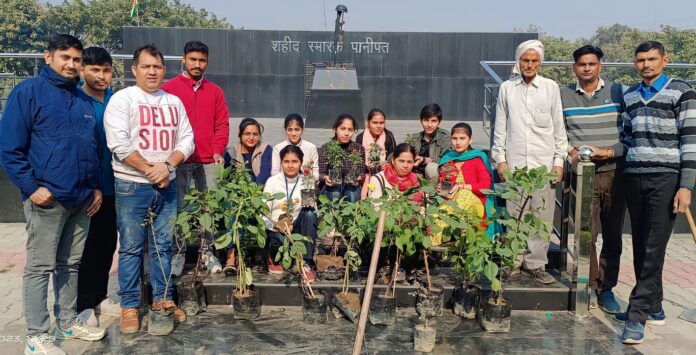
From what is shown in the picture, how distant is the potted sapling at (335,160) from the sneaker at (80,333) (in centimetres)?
205

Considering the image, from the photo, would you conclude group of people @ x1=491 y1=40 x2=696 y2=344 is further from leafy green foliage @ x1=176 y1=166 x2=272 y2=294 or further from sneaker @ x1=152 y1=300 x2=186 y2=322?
sneaker @ x1=152 y1=300 x2=186 y2=322

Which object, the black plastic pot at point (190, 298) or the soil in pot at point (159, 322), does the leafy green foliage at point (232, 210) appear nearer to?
the black plastic pot at point (190, 298)

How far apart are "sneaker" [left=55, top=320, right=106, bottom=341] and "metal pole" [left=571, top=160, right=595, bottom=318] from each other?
9.88 feet

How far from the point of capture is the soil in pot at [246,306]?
385 centimetres

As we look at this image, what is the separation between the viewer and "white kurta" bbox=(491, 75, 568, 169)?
13.6 ft

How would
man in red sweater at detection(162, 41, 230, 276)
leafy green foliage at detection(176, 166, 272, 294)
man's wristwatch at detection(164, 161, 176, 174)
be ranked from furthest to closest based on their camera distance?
1. man in red sweater at detection(162, 41, 230, 276)
2. leafy green foliage at detection(176, 166, 272, 294)
3. man's wristwatch at detection(164, 161, 176, 174)

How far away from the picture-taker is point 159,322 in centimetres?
358

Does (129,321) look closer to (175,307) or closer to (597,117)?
(175,307)

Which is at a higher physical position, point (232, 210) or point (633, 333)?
point (232, 210)

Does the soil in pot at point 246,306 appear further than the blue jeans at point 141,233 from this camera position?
Yes

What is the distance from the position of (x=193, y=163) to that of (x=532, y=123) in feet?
7.87

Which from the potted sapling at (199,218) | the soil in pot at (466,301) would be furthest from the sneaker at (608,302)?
the potted sapling at (199,218)

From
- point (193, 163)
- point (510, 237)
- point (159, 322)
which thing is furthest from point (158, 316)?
point (510, 237)

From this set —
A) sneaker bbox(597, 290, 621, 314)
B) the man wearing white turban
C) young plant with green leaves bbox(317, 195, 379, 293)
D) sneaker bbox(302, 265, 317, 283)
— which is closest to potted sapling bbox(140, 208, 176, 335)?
sneaker bbox(302, 265, 317, 283)
